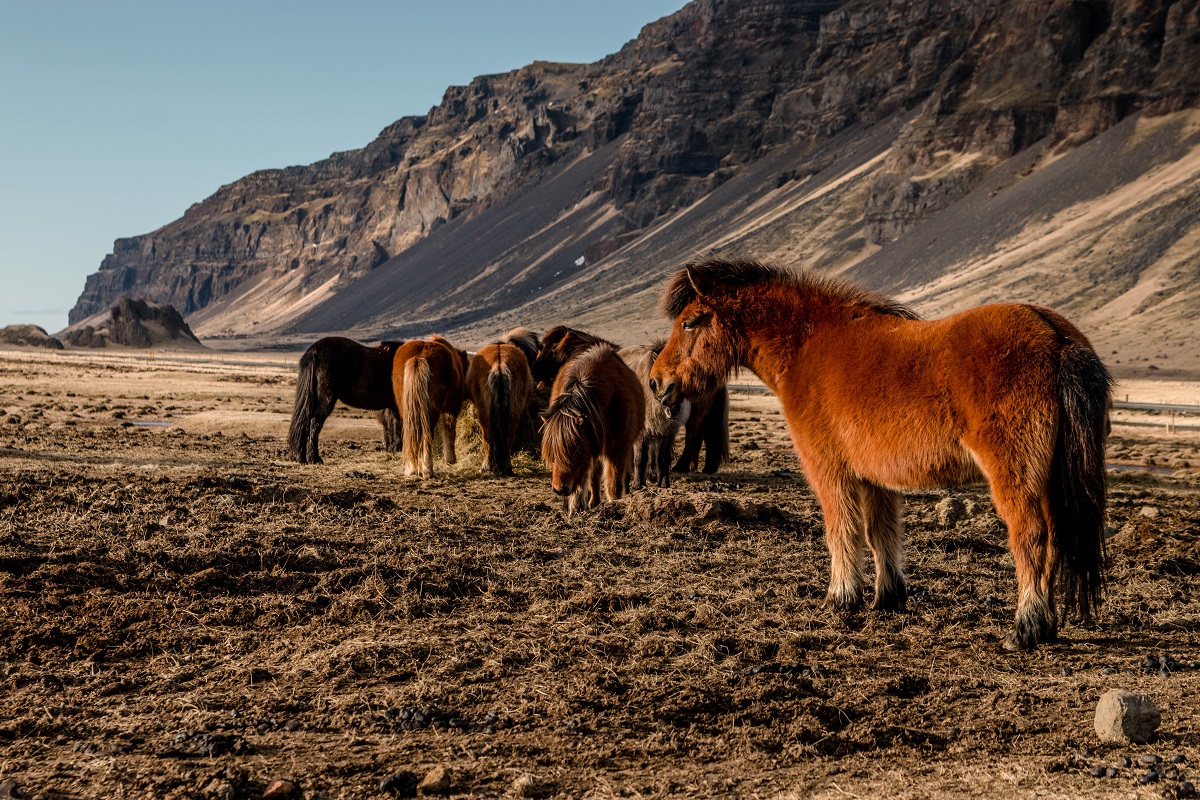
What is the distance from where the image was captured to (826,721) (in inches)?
198

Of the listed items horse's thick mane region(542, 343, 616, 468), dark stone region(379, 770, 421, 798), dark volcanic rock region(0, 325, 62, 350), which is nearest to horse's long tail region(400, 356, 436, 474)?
horse's thick mane region(542, 343, 616, 468)

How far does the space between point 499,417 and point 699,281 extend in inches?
289

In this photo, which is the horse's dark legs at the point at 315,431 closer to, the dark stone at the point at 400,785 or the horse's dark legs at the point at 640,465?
the horse's dark legs at the point at 640,465

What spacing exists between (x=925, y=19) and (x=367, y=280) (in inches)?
4455

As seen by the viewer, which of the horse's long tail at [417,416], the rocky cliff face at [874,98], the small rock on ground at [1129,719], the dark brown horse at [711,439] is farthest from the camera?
the rocky cliff face at [874,98]

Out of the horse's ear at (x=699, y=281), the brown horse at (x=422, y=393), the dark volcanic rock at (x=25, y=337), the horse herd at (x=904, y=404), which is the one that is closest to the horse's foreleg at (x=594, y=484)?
the brown horse at (x=422, y=393)

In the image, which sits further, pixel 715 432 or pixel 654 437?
pixel 715 432

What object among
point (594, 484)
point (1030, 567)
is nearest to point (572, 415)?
point (594, 484)

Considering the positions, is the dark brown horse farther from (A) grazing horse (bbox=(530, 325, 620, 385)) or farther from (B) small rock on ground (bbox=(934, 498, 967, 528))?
(B) small rock on ground (bbox=(934, 498, 967, 528))

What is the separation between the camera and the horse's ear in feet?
23.5

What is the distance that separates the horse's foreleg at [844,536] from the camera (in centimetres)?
669

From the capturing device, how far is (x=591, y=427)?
10562mm

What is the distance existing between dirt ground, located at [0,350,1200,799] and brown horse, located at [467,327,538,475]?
2877mm

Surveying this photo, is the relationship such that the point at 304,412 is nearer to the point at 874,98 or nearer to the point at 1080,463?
Result: the point at 1080,463
